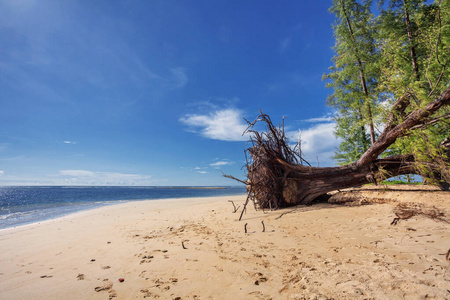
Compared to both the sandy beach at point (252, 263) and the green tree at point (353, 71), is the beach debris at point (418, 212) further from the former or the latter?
the green tree at point (353, 71)

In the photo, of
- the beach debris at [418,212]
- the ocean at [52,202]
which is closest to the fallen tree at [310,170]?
the beach debris at [418,212]

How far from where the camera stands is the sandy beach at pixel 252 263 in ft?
7.59

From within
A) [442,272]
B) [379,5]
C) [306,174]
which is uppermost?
[379,5]

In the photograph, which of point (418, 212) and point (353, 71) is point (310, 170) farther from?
point (353, 71)

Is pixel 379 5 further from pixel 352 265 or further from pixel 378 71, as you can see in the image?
pixel 352 265

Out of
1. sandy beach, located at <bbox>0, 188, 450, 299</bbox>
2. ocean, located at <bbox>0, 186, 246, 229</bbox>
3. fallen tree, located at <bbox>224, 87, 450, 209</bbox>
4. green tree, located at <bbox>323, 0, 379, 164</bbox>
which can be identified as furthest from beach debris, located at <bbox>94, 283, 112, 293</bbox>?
green tree, located at <bbox>323, 0, 379, 164</bbox>

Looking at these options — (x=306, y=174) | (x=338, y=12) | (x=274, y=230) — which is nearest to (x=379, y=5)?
(x=338, y=12)

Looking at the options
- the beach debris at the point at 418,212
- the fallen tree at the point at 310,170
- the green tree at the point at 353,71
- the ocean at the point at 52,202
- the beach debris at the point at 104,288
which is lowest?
the ocean at the point at 52,202

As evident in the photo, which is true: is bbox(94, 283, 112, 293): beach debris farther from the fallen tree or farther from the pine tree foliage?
the pine tree foliage

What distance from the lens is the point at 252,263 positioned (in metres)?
3.16

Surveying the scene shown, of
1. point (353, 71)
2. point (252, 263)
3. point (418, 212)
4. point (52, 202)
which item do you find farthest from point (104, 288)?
point (52, 202)

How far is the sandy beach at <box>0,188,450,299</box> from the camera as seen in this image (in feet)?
7.59

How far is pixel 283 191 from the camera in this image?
808 centimetres

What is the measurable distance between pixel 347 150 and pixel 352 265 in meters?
16.6
